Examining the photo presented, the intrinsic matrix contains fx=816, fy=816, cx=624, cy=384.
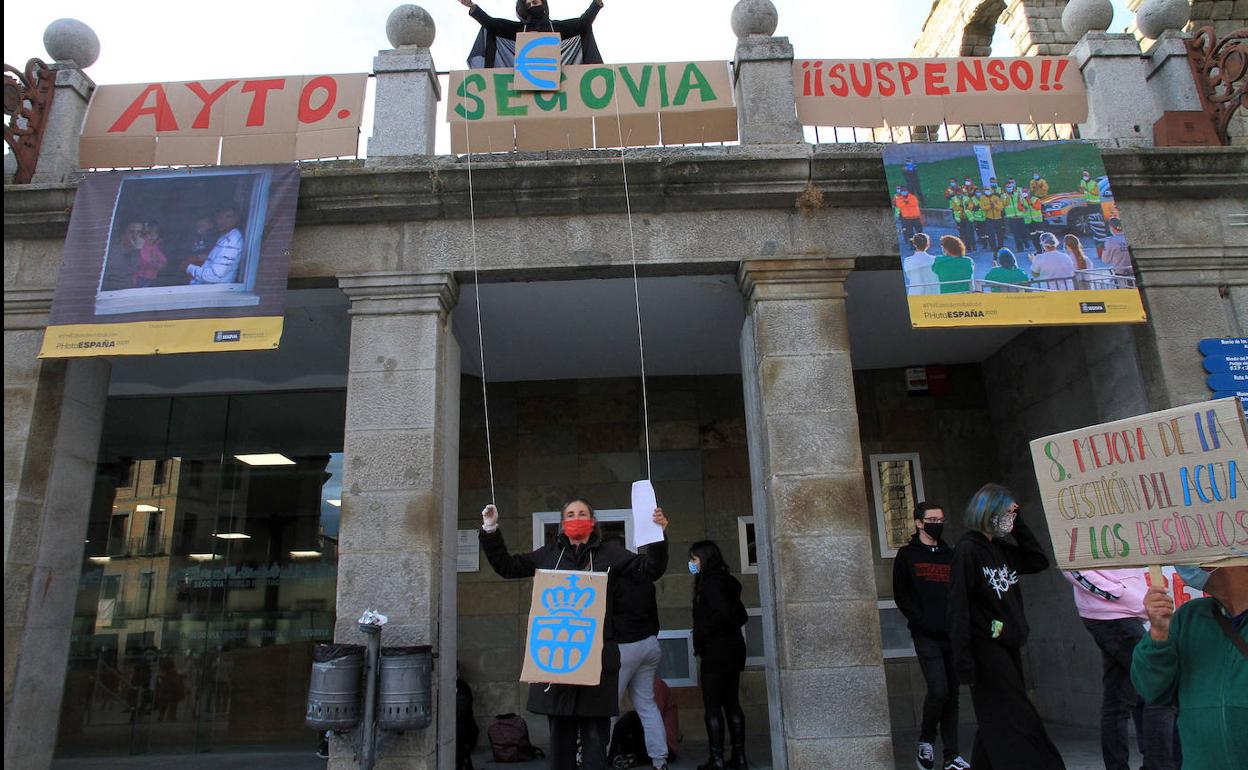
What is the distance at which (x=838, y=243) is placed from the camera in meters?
6.95

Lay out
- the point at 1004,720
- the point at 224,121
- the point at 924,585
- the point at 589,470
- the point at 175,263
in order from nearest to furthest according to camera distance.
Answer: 1. the point at 1004,720
2. the point at 924,585
3. the point at 175,263
4. the point at 224,121
5. the point at 589,470

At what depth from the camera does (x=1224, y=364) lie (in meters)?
6.73

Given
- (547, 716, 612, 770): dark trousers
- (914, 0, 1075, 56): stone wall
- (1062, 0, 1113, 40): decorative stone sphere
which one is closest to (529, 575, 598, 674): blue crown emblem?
(547, 716, 612, 770): dark trousers

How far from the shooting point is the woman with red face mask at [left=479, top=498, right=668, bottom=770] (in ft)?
16.3

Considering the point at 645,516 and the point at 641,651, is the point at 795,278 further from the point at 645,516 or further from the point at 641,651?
the point at 641,651

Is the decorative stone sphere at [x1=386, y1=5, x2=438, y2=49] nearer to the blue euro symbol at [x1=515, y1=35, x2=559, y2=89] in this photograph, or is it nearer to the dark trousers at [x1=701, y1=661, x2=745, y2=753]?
the blue euro symbol at [x1=515, y1=35, x2=559, y2=89]

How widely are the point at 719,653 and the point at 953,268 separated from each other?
3726mm

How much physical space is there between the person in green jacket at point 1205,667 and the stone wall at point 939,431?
22.6 feet

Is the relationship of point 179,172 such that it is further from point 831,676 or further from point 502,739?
point 831,676

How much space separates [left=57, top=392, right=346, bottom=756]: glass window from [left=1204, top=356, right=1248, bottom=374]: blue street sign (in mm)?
9096

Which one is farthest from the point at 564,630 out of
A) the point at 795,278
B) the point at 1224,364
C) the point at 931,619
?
the point at 1224,364

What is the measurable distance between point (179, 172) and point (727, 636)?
6.13 meters

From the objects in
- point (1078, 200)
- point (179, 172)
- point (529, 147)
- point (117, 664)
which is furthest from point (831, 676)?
point (117, 664)

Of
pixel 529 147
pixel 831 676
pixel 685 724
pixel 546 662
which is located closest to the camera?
pixel 546 662
